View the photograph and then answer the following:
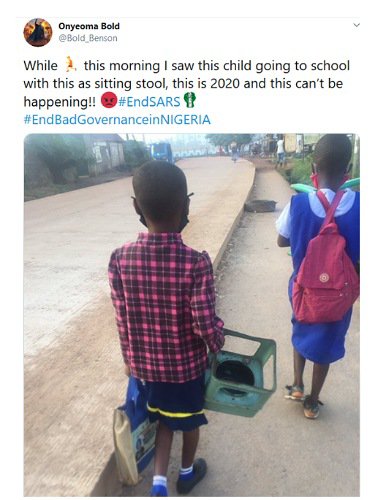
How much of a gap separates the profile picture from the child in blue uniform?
123cm

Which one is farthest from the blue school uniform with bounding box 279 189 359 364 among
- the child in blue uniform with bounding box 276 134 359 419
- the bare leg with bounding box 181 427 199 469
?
the bare leg with bounding box 181 427 199 469

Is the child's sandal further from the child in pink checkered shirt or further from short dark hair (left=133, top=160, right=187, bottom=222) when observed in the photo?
short dark hair (left=133, top=160, right=187, bottom=222)

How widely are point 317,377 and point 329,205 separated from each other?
0.80 metres

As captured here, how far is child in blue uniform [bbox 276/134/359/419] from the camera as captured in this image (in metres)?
1.60

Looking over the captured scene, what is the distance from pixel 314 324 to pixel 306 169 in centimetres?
709

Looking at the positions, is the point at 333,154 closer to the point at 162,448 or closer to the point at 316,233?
the point at 316,233

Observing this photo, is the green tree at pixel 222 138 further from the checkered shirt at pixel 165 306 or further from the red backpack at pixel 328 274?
the checkered shirt at pixel 165 306

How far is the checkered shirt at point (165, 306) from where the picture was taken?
1.31 meters

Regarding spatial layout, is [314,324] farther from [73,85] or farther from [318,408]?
[73,85]

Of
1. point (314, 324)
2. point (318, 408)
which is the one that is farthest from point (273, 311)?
point (314, 324)

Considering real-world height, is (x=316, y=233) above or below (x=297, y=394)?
above

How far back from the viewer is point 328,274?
5.22 feet

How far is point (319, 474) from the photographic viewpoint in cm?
163

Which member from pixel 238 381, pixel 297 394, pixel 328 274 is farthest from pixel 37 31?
pixel 297 394
